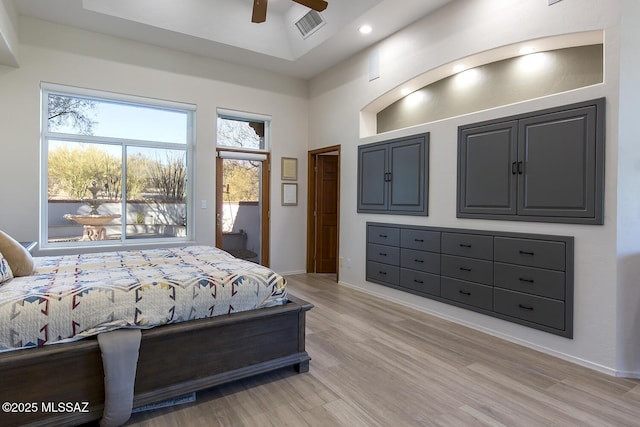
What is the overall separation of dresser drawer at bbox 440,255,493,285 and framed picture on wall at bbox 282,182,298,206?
9.63 ft

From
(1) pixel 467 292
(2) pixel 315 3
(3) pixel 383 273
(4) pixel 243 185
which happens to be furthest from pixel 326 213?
(2) pixel 315 3

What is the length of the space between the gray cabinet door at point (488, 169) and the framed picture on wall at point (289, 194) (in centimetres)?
305

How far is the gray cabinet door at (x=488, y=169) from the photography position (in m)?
3.21

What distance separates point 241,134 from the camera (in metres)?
5.69

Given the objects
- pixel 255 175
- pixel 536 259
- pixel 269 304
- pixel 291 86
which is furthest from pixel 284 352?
pixel 291 86

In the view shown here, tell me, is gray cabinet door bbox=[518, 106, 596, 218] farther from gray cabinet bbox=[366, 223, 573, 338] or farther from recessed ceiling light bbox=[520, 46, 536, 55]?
recessed ceiling light bbox=[520, 46, 536, 55]

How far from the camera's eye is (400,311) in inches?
160

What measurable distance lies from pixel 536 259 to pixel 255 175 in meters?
4.15

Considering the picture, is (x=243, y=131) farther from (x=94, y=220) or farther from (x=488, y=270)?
(x=488, y=270)

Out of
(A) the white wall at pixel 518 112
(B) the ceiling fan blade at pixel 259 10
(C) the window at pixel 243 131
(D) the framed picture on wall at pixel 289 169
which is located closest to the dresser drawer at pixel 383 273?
(A) the white wall at pixel 518 112

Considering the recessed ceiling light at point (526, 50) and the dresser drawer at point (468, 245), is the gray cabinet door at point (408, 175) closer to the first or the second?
the dresser drawer at point (468, 245)

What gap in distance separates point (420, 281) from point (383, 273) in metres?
0.62

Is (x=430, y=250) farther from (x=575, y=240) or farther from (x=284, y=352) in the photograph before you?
(x=284, y=352)

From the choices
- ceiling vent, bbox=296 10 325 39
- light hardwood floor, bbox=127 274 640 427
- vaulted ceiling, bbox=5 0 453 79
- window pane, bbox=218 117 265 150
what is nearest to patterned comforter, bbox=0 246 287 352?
light hardwood floor, bbox=127 274 640 427
